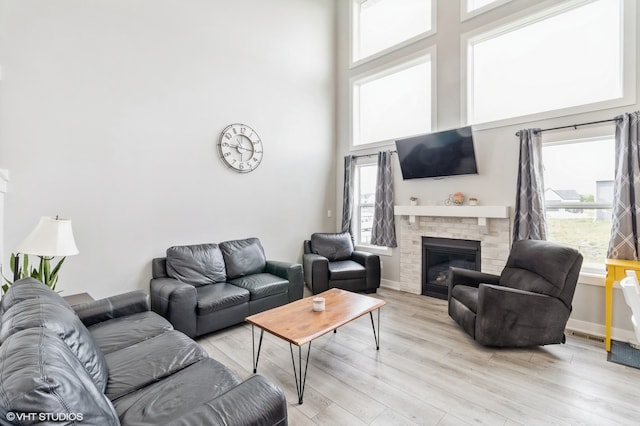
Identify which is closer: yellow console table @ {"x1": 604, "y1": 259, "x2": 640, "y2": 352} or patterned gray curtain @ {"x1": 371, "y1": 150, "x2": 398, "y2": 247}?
yellow console table @ {"x1": 604, "y1": 259, "x2": 640, "y2": 352}

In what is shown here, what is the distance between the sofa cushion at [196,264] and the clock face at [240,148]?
1170mm

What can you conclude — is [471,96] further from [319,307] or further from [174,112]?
[174,112]

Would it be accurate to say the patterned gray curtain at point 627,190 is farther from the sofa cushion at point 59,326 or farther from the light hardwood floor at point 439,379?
the sofa cushion at point 59,326

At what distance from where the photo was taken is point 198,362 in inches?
68.0

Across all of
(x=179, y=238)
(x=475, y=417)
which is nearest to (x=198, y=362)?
(x=475, y=417)

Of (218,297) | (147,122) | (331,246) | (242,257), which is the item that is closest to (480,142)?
(331,246)

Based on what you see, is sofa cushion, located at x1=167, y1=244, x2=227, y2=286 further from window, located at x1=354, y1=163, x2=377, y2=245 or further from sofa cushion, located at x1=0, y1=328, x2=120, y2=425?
window, located at x1=354, y1=163, x2=377, y2=245

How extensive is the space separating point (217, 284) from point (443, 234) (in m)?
3.04

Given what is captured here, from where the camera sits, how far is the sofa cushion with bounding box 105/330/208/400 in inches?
59.9

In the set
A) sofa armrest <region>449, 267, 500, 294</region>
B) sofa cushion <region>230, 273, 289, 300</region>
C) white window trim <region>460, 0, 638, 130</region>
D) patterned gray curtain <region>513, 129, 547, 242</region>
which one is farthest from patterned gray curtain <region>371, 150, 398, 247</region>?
sofa cushion <region>230, 273, 289, 300</region>

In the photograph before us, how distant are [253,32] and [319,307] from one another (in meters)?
3.88

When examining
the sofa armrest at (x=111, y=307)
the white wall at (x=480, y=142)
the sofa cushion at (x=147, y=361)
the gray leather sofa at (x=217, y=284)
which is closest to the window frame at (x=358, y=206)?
the white wall at (x=480, y=142)

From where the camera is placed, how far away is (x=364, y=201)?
523cm

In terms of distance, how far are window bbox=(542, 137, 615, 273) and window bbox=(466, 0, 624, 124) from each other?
0.50 metres
